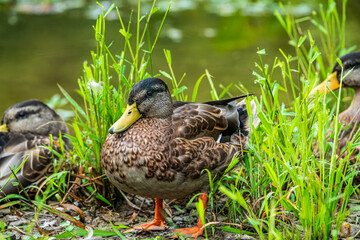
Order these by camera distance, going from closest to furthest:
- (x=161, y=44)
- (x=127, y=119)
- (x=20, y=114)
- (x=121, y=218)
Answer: (x=127, y=119) < (x=121, y=218) < (x=20, y=114) < (x=161, y=44)

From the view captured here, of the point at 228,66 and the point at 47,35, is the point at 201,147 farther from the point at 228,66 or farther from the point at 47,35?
the point at 47,35

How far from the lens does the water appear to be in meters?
6.67

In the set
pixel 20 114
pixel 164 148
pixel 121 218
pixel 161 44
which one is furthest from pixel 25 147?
pixel 161 44

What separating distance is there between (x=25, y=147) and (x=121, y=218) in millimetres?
1075

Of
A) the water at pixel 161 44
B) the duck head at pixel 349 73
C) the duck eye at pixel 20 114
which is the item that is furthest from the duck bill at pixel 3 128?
the duck head at pixel 349 73

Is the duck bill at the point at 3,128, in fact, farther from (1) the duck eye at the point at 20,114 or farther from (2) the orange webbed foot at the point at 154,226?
(2) the orange webbed foot at the point at 154,226

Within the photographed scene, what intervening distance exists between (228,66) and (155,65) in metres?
0.92

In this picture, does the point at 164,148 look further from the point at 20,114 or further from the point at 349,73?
the point at 20,114

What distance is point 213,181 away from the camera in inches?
130

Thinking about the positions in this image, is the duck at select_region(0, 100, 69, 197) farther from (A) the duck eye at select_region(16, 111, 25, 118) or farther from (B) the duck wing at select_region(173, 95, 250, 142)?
(B) the duck wing at select_region(173, 95, 250, 142)

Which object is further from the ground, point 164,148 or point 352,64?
point 352,64

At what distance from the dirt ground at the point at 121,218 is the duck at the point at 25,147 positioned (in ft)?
0.76

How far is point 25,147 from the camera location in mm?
4172

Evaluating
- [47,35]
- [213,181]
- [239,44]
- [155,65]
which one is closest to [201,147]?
[213,181]
